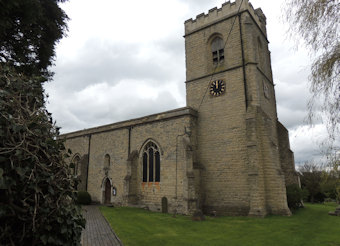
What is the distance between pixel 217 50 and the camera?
19359mm

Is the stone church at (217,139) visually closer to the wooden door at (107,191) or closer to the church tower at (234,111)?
the church tower at (234,111)

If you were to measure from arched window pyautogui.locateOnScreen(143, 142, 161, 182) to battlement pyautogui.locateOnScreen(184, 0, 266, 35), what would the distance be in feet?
34.0

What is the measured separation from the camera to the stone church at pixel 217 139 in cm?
1545

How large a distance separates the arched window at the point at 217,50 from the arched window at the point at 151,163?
8.36 m

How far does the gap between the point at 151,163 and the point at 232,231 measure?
970 cm

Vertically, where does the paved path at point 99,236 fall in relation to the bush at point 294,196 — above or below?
below

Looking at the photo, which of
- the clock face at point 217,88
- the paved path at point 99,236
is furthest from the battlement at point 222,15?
the paved path at point 99,236

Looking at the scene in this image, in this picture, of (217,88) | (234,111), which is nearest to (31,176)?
(234,111)

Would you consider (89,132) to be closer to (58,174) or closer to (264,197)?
(264,197)

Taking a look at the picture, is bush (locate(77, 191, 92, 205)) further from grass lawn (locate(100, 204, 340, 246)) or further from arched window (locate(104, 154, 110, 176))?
grass lawn (locate(100, 204, 340, 246))

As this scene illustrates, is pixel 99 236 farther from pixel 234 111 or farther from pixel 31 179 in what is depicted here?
pixel 234 111

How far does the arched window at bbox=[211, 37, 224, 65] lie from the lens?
1911 cm

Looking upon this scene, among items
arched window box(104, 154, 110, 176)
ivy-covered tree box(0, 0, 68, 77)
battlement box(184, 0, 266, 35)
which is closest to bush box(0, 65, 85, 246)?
ivy-covered tree box(0, 0, 68, 77)

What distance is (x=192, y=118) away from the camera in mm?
18375
